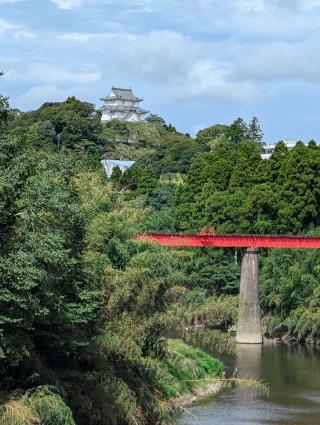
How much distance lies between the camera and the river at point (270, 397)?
36278 millimetres

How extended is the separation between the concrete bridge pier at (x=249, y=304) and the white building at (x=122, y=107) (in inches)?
3452

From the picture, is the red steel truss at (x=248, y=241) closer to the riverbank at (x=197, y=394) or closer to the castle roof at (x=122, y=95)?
the riverbank at (x=197, y=394)

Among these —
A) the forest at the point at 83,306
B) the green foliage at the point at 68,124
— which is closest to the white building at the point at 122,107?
the green foliage at the point at 68,124

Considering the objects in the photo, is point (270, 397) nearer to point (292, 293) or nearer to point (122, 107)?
point (292, 293)

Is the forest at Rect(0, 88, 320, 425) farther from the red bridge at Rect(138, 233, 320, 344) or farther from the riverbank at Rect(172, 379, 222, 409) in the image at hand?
the red bridge at Rect(138, 233, 320, 344)

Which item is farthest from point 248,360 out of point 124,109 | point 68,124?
point 124,109

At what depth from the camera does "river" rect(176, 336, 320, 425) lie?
3628cm

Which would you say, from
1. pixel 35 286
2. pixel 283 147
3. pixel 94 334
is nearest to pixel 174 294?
pixel 94 334

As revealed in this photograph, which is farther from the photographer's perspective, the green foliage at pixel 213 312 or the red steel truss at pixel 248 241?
the red steel truss at pixel 248 241

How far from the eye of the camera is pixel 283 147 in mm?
74812

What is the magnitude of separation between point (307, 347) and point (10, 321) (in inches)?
1443

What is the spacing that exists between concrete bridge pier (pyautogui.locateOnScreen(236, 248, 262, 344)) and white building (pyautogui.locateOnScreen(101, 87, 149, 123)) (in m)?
87.7

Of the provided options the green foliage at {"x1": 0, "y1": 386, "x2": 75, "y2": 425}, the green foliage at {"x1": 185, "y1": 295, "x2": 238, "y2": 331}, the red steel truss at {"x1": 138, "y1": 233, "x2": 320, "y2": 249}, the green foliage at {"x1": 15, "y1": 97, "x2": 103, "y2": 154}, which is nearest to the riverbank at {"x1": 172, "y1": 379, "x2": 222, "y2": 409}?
the green foliage at {"x1": 185, "y1": 295, "x2": 238, "y2": 331}

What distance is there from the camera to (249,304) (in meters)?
59.6
